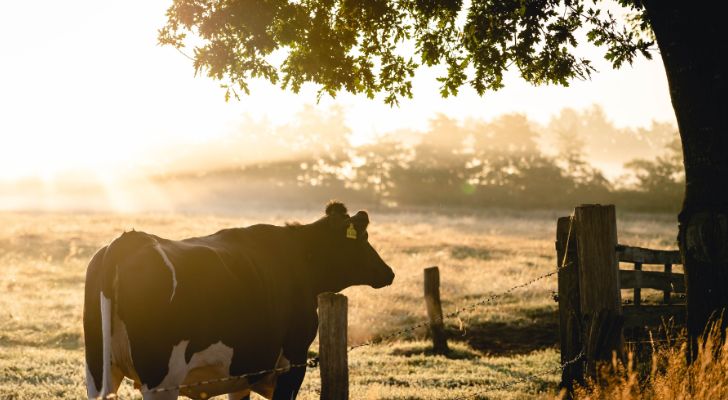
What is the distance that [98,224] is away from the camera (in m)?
48.9

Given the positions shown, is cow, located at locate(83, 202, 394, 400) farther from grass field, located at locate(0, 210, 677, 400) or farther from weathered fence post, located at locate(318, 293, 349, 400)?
grass field, located at locate(0, 210, 677, 400)

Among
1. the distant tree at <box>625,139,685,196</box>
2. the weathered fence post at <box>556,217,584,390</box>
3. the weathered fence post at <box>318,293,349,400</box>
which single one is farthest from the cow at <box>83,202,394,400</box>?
the distant tree at <box>625,139,685,196</box>

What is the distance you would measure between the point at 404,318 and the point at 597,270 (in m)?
11.4

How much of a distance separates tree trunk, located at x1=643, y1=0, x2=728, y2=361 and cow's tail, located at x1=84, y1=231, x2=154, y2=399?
5493 mm

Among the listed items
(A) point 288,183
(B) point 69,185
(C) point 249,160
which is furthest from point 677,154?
(B) point 69,185

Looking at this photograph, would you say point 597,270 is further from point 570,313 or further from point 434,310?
point 434,310

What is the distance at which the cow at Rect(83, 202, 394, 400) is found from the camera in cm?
627

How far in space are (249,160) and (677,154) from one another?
2026 inches

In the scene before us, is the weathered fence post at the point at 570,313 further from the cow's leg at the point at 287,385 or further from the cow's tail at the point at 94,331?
the cow's tail at the point at 94,331

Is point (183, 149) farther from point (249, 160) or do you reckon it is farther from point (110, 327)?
point (110, 327)

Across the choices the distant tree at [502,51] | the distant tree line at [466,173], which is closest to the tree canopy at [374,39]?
the distant tree at [502,51]

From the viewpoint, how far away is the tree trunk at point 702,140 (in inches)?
313

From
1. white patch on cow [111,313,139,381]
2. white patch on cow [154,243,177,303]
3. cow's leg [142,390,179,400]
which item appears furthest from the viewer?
white patch on cow [154,243,177,303]

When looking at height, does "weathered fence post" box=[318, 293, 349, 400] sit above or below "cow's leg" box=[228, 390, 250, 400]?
above
